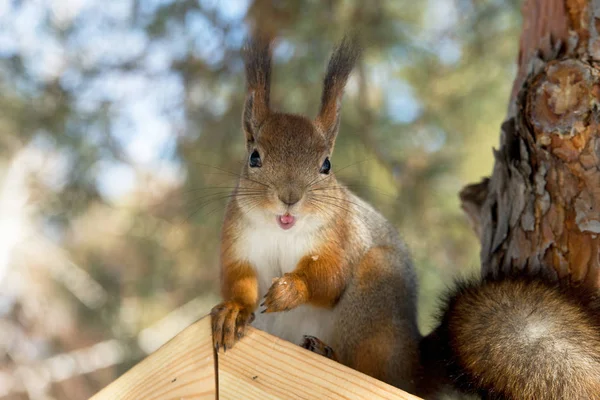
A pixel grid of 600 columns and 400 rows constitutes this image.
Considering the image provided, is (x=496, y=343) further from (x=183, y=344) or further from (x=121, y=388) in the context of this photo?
(x=121, y=388)

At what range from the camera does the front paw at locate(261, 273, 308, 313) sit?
4.46ft

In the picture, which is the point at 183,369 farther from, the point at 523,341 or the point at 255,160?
the point at 523,341

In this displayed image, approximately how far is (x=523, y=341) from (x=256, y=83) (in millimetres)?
811

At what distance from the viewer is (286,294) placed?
1384mm

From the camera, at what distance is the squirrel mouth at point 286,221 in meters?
1.42

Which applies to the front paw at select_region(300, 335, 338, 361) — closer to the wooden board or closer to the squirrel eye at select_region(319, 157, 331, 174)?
the wooden board

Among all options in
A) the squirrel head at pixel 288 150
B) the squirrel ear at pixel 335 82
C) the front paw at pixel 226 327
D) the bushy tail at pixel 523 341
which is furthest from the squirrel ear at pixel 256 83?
the bushy tail at pixel 523 341

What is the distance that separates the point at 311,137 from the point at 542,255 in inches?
24.8

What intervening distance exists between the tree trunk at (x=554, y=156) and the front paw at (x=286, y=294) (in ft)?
1.50

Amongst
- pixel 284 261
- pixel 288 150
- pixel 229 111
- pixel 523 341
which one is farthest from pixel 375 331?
pixel 229 111

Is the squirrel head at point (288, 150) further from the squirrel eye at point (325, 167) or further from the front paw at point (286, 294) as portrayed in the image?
the front paw at point (286, 294)

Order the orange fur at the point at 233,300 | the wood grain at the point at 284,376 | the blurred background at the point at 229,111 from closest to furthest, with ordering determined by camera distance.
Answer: the wood grain at the point at 284,376 → the orange fur at the point at 233,300 → the blurred background at the point at 229,111

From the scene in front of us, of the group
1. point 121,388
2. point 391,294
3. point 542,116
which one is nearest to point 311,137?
point 391,294

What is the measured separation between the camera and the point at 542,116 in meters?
1.57
